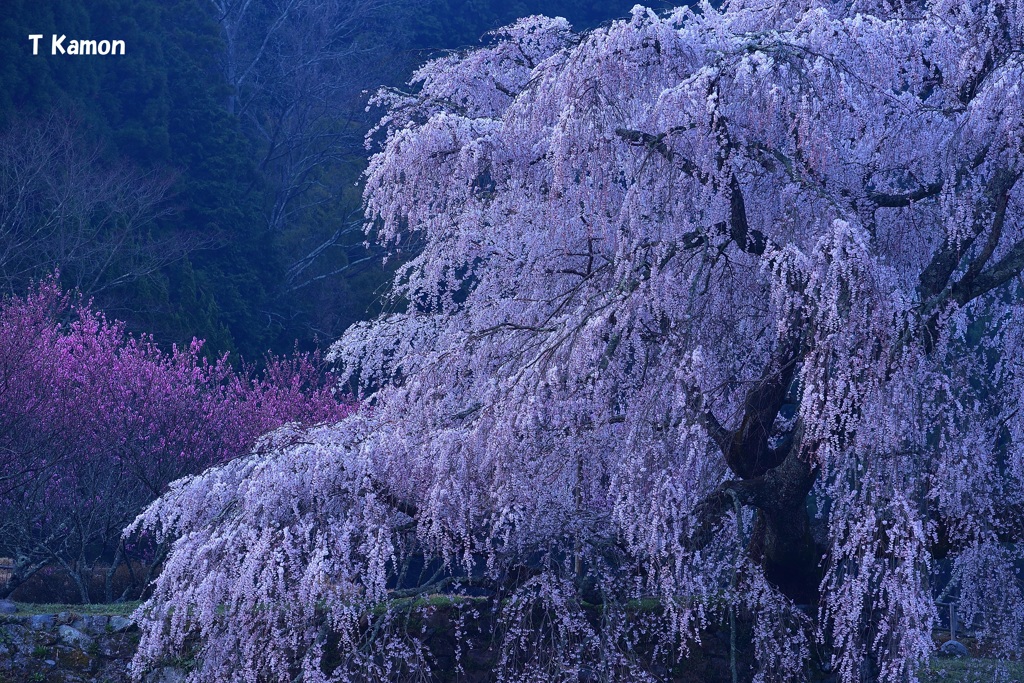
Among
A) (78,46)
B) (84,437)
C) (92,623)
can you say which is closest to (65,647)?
(92,623)

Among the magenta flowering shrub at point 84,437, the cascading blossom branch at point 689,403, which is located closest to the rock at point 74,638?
the cascading blossom branch at point 689,403

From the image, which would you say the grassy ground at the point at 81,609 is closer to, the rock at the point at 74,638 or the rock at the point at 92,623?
the rock at the point at 92,623

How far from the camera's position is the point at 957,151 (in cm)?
698

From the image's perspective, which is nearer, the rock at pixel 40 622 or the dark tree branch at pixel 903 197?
the dark tree branch at pixel 903 197

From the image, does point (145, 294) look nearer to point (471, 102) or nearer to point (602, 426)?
point (471, 102)

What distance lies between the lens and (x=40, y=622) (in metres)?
8.31

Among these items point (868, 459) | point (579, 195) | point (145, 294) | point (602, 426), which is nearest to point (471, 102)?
point (579, 195)

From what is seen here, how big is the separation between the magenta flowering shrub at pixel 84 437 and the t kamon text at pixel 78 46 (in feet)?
31.2

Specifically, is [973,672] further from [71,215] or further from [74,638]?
[71,215]

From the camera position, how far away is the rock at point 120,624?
830 cm

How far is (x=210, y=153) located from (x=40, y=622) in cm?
1661

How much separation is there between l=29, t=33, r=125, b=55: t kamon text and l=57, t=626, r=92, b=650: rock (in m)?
15.9

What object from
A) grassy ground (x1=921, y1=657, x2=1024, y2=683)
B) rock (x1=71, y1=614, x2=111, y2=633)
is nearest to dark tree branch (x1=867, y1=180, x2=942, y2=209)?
grassy ground (x1=921, y1=657, x2=1024, y2=683)

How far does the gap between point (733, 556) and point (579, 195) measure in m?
2.66
